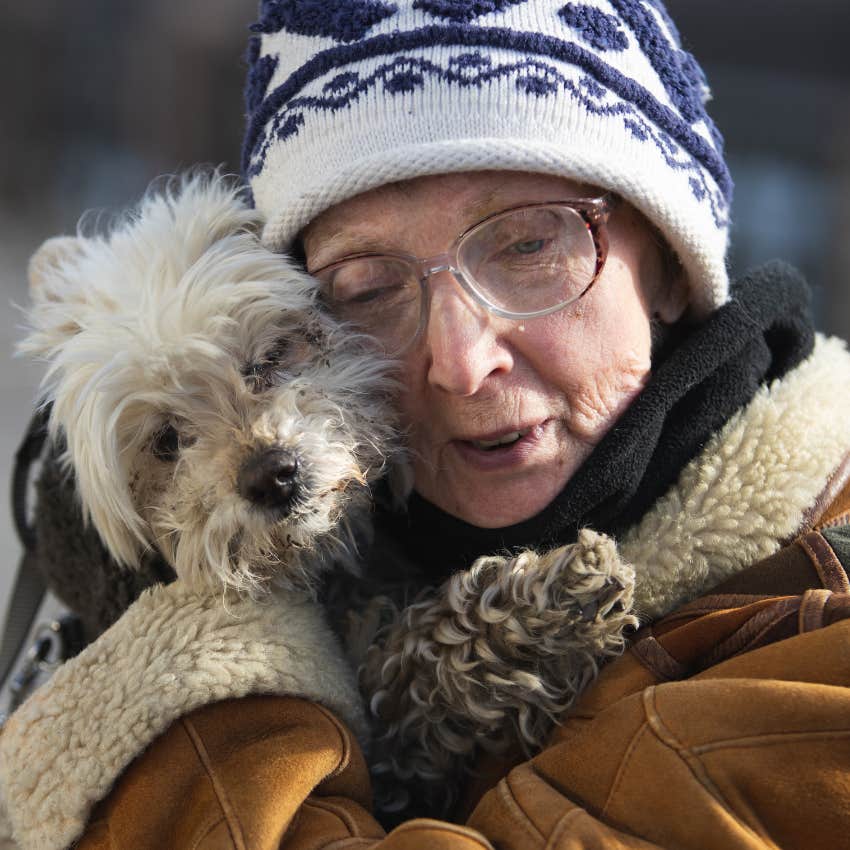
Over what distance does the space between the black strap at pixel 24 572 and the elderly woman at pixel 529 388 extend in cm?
74

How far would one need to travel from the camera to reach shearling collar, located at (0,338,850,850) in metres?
1.53

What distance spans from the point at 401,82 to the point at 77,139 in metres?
10.6

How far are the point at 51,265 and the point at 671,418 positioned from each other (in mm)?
1304

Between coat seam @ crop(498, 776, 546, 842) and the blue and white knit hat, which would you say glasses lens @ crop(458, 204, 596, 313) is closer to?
the blue and white knit hat

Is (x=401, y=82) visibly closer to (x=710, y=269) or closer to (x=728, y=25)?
(x=710, y=269)

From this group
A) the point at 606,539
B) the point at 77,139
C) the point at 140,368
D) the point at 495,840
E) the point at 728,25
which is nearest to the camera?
the point at 495,840

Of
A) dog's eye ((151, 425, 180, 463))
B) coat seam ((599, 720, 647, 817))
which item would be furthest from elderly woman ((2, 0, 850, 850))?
dog's eye ((151, 425, 180, 463))

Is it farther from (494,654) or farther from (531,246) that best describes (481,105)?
(494,654)

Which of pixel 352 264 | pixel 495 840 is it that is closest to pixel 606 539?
pixel 495 840

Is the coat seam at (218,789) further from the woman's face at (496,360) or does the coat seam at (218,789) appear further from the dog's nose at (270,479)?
the woman's face at (496,360)

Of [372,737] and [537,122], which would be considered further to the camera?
[372,737]

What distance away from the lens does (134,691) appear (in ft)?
5.10

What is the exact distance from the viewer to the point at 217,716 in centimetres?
156

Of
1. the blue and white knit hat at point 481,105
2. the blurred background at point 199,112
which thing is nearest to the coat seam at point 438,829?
the blue and white knit hat at point 481,105
